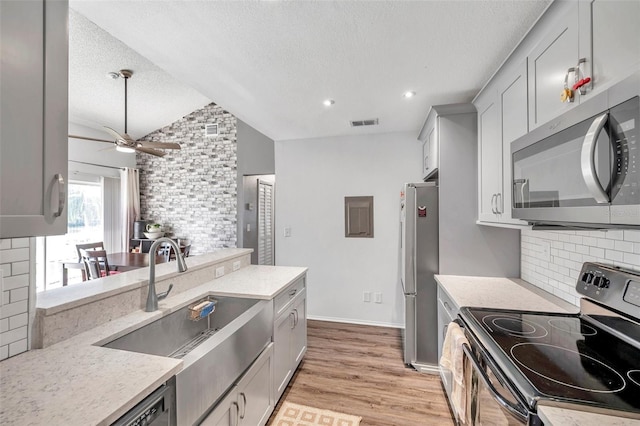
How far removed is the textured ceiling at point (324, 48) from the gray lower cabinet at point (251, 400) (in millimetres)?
1934

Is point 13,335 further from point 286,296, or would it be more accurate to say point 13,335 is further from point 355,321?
point 355,321

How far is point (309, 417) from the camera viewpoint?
188cm

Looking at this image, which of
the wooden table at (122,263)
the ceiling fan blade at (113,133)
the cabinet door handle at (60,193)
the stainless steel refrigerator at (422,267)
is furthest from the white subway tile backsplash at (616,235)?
the wooden table at (122,263)

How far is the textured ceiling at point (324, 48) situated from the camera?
1383 millimetres

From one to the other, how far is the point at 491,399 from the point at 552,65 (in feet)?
5.01

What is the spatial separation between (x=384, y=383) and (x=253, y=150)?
3796mm

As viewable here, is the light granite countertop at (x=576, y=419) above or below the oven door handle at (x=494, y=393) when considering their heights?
above

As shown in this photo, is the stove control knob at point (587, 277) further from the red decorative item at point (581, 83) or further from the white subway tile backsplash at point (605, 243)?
the red decorative item at point (581, 83)

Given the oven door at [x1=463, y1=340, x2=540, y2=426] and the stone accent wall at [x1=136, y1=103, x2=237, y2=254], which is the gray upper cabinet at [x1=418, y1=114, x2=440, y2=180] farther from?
the stone accent wall at [x1=136, y1=103, x2=237, y2=254]

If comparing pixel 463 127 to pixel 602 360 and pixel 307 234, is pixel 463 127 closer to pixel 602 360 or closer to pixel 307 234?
pixel 602 360

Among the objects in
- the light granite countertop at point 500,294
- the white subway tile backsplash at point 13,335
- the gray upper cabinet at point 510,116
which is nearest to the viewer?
the white subway tile backsplash at point 13,335

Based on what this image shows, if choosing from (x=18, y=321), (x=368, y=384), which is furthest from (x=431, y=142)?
(x=18, y=321)

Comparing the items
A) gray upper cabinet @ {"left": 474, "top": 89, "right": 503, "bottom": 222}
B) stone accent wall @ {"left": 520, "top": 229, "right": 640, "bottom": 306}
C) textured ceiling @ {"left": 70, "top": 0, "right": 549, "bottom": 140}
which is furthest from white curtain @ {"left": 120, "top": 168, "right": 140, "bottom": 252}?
stone accent wall @ {"left": 520, "top": 229, "right": 640, "bottom": 306}

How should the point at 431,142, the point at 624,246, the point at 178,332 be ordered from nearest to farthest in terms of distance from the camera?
the point at 624,246
the point at 178,332
the point at 431,142
